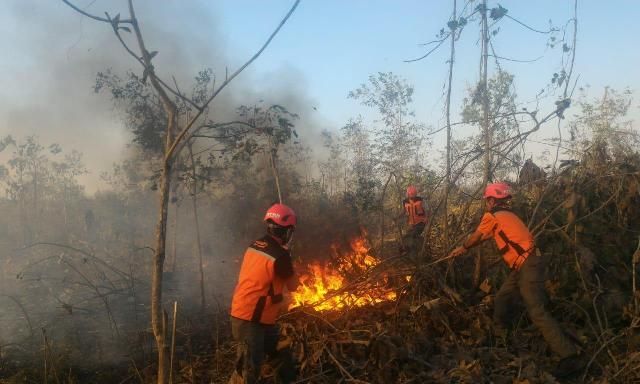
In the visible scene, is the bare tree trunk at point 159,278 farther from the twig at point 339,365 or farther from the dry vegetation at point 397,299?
the twig at point 339,365

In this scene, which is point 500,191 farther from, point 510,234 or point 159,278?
point 159,278

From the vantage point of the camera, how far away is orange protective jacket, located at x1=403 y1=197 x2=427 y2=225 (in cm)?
1088

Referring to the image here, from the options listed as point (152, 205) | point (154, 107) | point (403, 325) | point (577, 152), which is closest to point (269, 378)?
point (403, 325)

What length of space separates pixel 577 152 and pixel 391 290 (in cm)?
356

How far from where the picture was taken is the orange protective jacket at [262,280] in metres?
4.28

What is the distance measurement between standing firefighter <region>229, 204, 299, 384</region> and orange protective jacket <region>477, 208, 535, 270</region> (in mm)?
2687

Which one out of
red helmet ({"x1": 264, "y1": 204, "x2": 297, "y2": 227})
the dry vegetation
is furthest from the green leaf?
red helmet ({"x1": 264, "y1": 204, "x2": 297, "y2": 227})

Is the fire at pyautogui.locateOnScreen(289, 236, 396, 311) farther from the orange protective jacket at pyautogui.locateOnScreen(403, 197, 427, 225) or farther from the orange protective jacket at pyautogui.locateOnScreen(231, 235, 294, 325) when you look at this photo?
the orange protective jacket at pyautogui.locateOnScreen(403, 197, 427, 225)

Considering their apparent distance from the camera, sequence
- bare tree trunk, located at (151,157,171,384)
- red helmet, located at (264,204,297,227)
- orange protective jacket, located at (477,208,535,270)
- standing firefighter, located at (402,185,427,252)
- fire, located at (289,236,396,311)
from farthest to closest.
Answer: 1. standing firefighter, located at (402,185,427,252)
2. fire, located at (289,236,396,311)
3. orange protective jacket, located at (477,208,535,270)
4. red helmet, located at (264,204,297,227)
5. bare tree trunk, located at (151,157,171,384)

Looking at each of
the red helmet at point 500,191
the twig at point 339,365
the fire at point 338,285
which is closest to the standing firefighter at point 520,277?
the red helmet at point 500,191

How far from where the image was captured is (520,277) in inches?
225

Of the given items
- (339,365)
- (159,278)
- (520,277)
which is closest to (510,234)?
(520,277)

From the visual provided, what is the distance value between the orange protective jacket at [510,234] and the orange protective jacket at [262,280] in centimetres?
279

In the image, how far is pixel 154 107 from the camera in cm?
1060
